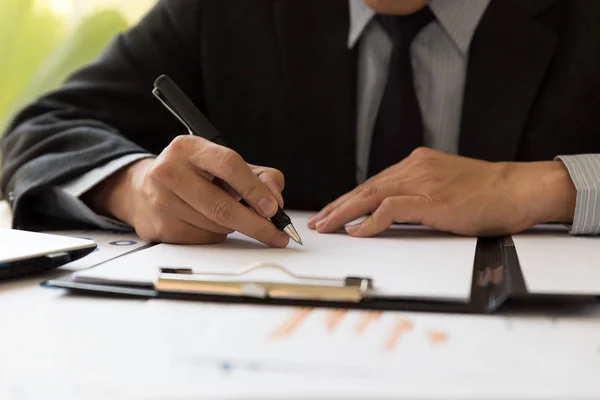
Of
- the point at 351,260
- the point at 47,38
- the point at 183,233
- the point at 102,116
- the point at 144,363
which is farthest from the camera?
the point at 47,38

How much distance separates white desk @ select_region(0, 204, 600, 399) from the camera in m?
0.33

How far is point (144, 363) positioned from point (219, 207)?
30 cm

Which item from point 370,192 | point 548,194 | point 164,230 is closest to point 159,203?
point 164,230

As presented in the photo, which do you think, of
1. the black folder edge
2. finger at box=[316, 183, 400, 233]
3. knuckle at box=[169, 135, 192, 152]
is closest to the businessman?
finger at box=[316, 183, 400, 233]

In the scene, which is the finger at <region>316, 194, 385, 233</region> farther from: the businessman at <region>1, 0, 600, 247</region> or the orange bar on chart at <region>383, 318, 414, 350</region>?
the orange bar on chart at <region>383, 318, 414, 350</region>

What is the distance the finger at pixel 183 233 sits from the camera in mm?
691

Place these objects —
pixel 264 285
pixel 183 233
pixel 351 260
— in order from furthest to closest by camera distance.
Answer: pixel 183 233
pixel 351 260
pixel 264 285

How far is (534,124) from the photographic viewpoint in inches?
41.9

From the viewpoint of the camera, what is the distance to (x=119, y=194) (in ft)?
2.64

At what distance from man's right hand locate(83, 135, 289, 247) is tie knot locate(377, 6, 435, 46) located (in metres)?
0.44

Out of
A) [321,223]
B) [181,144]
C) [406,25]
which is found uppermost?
[406,25]

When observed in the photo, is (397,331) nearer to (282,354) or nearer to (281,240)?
(282,354)

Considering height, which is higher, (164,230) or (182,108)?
(182,108)

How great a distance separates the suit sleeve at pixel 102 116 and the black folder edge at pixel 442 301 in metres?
0.34
